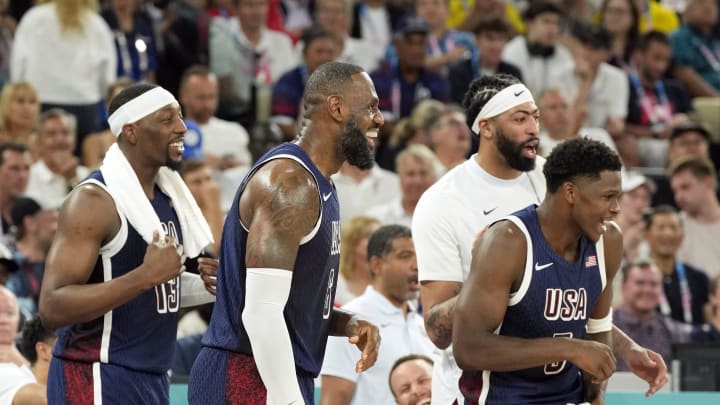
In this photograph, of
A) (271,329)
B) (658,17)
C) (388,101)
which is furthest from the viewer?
(658,17)

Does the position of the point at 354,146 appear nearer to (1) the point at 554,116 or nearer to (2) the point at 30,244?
(2) the point at 30,244

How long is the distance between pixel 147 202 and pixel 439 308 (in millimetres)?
1207

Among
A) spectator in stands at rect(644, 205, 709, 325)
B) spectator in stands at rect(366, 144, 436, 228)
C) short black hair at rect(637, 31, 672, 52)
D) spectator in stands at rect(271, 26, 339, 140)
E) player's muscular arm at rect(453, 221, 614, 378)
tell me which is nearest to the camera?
player's muscular arm at rect(453, 221, 614, 378)

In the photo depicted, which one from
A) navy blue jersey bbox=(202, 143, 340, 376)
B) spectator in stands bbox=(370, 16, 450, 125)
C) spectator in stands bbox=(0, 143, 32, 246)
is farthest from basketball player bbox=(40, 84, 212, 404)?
spectator in stands bbox=(370, 16, 450, 125)

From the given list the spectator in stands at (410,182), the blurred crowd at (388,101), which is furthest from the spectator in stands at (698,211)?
the spectator in stands at (410,182)

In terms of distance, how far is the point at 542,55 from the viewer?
1230cm

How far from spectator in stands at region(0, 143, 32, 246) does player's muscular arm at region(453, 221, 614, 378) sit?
575cm

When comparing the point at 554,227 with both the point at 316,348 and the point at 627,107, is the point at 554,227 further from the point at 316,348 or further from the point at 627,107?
the point at 627,107

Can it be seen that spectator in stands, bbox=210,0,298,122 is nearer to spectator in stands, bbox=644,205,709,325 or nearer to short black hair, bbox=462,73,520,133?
spectator in stands, bbox=644,205,709,325

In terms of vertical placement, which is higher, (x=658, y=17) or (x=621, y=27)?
(x=621, y=27)

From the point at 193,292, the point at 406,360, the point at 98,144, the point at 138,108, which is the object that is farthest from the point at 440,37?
the point at 138,108

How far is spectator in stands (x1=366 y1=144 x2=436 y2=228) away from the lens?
9.41m

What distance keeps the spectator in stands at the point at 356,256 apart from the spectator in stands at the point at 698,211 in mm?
3006

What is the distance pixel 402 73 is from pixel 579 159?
7.23m
